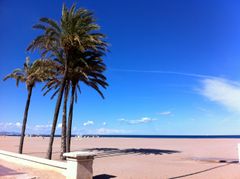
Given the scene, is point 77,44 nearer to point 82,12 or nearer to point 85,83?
point 82,12

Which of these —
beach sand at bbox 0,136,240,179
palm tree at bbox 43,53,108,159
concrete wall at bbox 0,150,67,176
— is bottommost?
beach sand at bbox 0,136,240,179

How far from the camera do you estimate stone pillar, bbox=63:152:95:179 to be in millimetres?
8734

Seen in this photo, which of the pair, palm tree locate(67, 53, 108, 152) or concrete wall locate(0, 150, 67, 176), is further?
palm tree locate(67, 53, 108, 152)

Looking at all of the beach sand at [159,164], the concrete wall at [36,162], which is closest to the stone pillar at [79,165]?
the concrete wall at [36,162]

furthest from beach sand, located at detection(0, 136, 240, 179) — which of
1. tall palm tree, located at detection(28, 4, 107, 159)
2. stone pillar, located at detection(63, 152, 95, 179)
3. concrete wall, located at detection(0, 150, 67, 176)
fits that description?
tall palm tree, located at detection(28, 4, 107, 159)

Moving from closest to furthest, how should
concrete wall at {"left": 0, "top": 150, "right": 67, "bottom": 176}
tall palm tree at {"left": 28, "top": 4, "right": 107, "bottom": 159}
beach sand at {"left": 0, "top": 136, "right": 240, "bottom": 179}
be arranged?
concrete wall at {"left": 0, "top": 150, "right": 67, "bottom": 176}, beach sand at {"left": 0, "top": 136, "right": 240, "bottom": 179}, tall palm tree at {"left": 28, "top": 4, "right": 107, "bottom": 159}

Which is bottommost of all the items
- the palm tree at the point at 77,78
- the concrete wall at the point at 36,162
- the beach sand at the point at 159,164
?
the beach sand at the point at 159,164

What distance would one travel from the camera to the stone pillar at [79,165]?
8734 mm

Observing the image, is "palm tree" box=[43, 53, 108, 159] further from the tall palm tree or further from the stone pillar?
the stone pillar

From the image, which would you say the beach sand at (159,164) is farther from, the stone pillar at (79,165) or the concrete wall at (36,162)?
the stone pillar at (79,165)

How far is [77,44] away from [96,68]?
4.14 metres

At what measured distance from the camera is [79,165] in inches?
345

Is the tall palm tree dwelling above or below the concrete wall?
above

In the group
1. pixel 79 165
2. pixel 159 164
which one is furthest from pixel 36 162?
pixel 159 164
